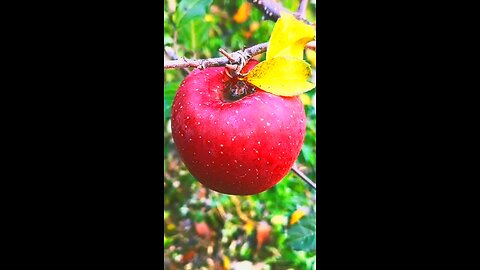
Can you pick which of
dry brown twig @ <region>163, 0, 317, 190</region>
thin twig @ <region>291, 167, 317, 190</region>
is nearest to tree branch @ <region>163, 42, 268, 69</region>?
dry brown twig @ <region>163, 0, 317, 190</region>

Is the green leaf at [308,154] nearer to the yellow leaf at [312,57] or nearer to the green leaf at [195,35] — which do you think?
the yellow leaf at [312,57]

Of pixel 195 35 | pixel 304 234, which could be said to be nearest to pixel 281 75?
pixel 195 35

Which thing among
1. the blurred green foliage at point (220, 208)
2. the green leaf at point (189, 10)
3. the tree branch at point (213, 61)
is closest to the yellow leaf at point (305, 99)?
the blurred green foliage at point (220, 208)

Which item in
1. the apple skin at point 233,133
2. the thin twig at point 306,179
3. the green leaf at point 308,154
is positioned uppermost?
the apple skin at point 233,133

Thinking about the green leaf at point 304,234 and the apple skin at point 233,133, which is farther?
the green leaf at point 304,234

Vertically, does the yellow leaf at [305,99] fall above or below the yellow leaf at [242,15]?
below

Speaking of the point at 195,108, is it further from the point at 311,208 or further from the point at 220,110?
the point at 311,208
